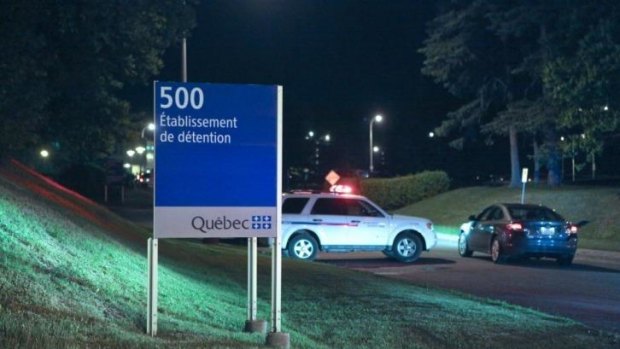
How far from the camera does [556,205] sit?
39.2 metres

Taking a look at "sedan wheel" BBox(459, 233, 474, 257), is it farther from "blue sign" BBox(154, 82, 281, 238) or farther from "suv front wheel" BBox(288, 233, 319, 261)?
"blue sign" BBox(154, 82, 281, 238)

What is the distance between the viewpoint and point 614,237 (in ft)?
102

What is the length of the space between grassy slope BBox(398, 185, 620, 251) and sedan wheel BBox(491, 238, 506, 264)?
6.59 meters

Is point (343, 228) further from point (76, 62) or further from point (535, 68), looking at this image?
point (535, 68)

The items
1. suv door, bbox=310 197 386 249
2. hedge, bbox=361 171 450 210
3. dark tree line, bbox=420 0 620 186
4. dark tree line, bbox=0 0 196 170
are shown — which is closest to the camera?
dark tree line, bbox=0 0 196 170

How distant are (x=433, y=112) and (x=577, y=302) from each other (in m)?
64.8

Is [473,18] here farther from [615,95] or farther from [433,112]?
[433,112]

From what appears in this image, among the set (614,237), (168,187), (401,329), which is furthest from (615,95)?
(168,187)

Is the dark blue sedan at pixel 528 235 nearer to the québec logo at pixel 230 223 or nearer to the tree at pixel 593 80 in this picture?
the tree at pixel 593 80

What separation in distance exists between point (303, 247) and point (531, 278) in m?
Result: 5.83

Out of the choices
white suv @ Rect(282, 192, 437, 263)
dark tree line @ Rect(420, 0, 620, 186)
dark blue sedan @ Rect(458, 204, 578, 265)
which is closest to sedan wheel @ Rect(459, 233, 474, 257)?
dark blue sedan @ Rect(458, 204, 578, 265)

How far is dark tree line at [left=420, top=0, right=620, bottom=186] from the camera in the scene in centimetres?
3089

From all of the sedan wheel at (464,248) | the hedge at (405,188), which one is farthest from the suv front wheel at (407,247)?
the hedge at (405,188)

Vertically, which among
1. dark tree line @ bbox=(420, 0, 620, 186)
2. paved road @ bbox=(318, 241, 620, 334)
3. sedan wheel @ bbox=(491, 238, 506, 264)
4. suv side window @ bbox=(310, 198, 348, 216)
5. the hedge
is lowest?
paved road @ bbox=(318, 241, 620, 334)
